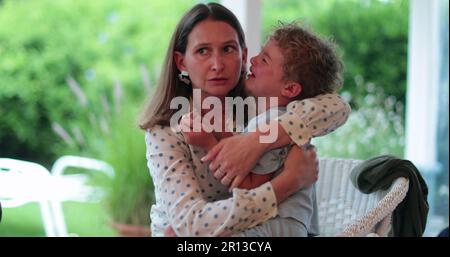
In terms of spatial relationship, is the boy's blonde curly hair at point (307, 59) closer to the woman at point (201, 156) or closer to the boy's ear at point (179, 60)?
the woman at point (201, 156)

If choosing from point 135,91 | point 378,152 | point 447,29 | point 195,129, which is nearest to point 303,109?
point 195,129

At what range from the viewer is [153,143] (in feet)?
4.86

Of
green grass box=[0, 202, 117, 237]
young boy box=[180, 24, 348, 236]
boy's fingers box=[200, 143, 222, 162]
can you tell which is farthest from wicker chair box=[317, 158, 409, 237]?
green grass box=[0, 202, 117, 237]

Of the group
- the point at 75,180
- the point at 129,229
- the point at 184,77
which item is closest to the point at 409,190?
the point at 184,77

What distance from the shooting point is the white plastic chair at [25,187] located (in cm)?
301

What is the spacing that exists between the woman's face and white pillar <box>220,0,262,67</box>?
0.89 m

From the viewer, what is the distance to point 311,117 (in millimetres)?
1428

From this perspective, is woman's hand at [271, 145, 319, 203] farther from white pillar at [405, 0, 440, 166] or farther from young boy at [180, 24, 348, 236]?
white pillar at [405, 0, 440, 166]

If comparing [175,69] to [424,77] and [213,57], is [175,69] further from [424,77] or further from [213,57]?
[424,77]

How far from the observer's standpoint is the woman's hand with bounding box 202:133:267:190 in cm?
138

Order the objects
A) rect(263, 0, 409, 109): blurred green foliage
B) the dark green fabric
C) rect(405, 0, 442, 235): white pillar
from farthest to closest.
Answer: rect(263, 0, 409, 109): blurred green foliage → rect(405, 0, 442, 235): white pillar → the dark green fabric

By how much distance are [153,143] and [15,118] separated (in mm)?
3455

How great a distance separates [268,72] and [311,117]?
173 mm
